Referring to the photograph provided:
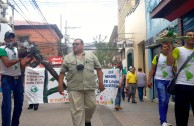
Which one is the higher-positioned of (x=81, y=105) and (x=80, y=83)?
(x=80, y=83)

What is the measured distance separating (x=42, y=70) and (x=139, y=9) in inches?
356

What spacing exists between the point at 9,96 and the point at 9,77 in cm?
33

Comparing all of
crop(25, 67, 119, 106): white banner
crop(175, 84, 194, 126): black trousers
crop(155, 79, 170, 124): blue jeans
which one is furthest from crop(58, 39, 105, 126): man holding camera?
crop(25, 67, 119, 106): white banner

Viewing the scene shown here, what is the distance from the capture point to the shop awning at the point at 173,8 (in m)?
9.62

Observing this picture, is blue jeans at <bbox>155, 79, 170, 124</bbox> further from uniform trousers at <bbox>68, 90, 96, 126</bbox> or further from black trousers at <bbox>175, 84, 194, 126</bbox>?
black trousers at <bbox>175, 84, 194, 126</bbox>

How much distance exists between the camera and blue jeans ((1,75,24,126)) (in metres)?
5.95

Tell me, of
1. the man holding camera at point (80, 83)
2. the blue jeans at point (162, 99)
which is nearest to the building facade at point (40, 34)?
the blue jeans at point (162, 99)

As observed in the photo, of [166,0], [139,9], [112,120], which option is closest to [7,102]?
[112,120]

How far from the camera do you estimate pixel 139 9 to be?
19.9 m

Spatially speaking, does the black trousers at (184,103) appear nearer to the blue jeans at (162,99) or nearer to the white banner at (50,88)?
the blue jeans at (162,99)

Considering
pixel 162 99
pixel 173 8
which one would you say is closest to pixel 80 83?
pixel 162 99

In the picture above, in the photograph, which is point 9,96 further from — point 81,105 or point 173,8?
point 173,8

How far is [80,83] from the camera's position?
20.2 feet

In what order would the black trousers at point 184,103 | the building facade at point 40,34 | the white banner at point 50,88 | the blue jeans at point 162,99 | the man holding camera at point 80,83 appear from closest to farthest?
1. the black trousers at point 184,103
2. the man holding camera at point 80,83
3. the blue jeans at point 162,99
4. the white banner at point 50,88
5. the building facade at point 40,34
